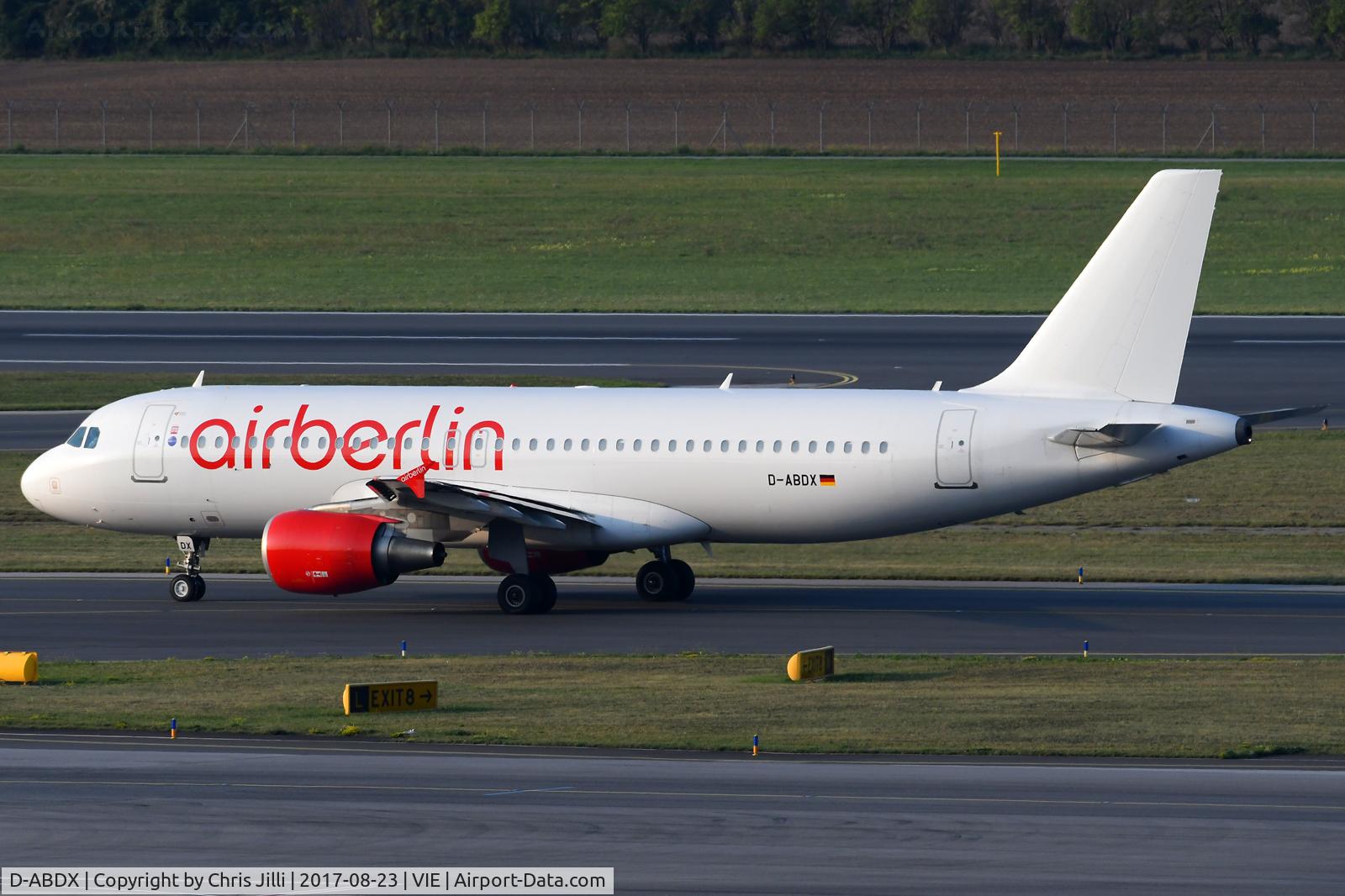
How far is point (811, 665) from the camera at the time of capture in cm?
2836

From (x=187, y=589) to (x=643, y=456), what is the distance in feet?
28.8

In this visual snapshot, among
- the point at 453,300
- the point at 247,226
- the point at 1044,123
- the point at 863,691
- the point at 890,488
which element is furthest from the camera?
the point at 1044,123

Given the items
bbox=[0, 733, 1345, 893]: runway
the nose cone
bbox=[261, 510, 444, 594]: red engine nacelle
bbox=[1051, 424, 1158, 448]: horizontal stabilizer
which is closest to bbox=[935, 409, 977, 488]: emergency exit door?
bbox=[1051, 424, 1158, 448]: horizontal stabilizer

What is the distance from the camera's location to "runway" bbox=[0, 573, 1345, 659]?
3250 cm

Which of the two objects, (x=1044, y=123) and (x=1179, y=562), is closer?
(x=1179, y=562)

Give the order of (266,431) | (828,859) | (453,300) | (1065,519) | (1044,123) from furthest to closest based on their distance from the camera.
→ 1. (1044,123)
2. (453,300)
3. (1065,519)
4. (266,431)
5. (828,859)

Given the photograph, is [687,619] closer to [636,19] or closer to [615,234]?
[615,234]

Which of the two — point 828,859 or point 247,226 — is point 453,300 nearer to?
point 247,226

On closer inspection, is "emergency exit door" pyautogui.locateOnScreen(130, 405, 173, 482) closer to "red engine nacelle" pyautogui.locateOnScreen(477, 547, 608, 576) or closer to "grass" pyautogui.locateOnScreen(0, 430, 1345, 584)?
"grass" pyautogui.locateOnScreen(0, 430, 1345, 584)

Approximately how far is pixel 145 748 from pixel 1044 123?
100350 mm

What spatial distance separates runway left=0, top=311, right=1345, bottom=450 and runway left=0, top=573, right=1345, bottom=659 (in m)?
18.2

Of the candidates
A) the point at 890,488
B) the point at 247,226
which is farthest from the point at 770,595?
the point at 247,226

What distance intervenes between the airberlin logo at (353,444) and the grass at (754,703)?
6945 millimetres

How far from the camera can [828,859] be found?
Answer: 720 inches
